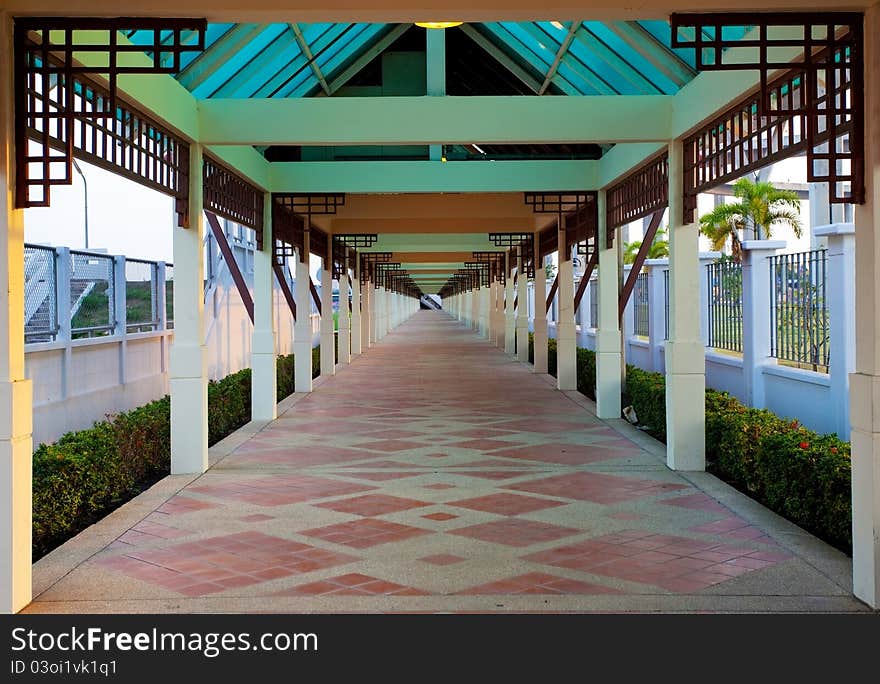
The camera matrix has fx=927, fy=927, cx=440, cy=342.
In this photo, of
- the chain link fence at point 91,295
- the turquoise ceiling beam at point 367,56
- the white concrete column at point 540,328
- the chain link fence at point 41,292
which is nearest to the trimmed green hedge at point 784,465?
the turquoise ceiling beam at point 367,56

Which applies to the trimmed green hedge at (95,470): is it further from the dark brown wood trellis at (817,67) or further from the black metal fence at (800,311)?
the black metal fence at (800,311)

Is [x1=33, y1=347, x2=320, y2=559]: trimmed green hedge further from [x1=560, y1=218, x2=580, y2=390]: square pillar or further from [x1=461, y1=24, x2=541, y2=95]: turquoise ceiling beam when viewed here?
[x1=560, y1=218, x2=580, y2=390]: square pillar

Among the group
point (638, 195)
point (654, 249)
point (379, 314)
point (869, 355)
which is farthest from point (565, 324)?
point (379, 314)

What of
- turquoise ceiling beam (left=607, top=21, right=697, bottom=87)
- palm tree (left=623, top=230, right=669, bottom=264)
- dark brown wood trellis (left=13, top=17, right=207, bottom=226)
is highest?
palm tree (left=623, top=230, right=669, bottom=264)

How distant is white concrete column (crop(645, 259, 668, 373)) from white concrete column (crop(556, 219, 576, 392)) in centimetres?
175

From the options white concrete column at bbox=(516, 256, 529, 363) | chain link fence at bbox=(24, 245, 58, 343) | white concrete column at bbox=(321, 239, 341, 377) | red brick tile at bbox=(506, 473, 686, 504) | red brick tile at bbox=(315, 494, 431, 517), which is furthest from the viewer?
white concrete column at bbox=(516, 256, 529, 363)

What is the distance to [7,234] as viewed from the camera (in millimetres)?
5090

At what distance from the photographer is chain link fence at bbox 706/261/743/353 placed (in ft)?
38.7

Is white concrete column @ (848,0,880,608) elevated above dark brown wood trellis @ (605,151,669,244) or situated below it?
below

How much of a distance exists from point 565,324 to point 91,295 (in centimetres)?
793

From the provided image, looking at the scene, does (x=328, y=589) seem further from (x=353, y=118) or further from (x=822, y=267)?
(x=822, y=267)

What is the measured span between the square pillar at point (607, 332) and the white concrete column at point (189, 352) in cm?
601

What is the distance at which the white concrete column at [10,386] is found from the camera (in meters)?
5.04

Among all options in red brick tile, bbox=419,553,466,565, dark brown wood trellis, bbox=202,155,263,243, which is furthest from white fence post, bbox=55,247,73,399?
red brick tile, bbox=419,553,466,565
